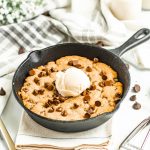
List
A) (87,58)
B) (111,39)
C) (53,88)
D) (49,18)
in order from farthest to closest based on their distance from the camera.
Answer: (49,18), (111,39), (87,58), (53,88)

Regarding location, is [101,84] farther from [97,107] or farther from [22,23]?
[22,23]

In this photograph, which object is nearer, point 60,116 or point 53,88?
point 60,116

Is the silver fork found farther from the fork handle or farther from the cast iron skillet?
the fork handle

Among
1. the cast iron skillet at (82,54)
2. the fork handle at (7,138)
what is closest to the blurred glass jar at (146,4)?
the cast iron skillet at (82,54)

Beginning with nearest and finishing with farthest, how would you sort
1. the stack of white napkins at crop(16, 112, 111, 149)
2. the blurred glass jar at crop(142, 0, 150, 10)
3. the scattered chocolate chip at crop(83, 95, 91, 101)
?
the stack of white napkins at crop(16, 112, 111, 149)
the scattered chocolate chip at crop(83, 95, 91, 101)
the blurred glass jar at crop(142, 0, 150, 10)

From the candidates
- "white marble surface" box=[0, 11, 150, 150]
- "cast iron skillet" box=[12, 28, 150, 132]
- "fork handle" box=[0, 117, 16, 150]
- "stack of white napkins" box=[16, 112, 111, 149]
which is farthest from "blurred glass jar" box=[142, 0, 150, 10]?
"fork handle" box=[0, 117, 16, 150]

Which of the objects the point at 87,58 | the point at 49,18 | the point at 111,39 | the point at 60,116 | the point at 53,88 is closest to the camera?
the point at 60,116

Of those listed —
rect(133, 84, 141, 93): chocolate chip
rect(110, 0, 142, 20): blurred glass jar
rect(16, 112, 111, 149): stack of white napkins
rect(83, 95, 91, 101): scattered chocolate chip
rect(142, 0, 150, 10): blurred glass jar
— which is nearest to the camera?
rect(16, 112, 111, 149): stack of white napkins

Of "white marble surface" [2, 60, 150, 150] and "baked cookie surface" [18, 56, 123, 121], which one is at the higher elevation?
"baked cookie surface" [18, 56, 123, 121]

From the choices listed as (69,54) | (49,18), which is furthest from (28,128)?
(49,18)
